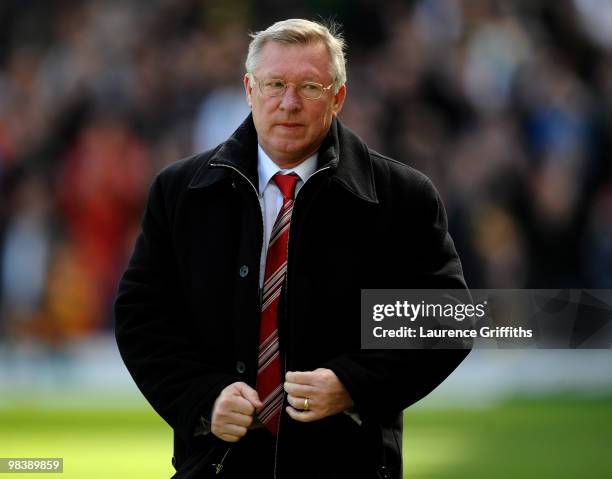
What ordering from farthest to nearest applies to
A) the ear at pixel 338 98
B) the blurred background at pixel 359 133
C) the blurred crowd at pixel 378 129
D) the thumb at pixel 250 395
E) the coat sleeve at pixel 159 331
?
the blurred crowd at pixel 378 129 < the blurred background at pixel 359 133 < the ear at pixel 338 98 < the coat sleeve at pixel 159 331 < the thumb at pixel 250 395

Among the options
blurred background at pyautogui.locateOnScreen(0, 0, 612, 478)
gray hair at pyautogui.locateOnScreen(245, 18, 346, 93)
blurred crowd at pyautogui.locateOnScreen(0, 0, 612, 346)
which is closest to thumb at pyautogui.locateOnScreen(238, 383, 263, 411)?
gray hair at pyautogui.locateOnScreen(245, 18, 346, 93)

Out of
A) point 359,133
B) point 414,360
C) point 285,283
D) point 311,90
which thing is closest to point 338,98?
point 311,90

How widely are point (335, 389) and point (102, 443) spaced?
5.66 m

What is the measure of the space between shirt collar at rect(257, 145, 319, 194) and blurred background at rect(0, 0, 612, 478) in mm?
6614

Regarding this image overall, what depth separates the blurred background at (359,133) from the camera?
1159 cm

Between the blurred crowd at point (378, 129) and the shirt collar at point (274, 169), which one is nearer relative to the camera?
the shirt collar at point (274, 169)

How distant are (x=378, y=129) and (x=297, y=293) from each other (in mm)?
8788

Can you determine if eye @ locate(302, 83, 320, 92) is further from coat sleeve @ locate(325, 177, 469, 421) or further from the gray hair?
coat sleeve @ locate(325, 177, 469, 421)

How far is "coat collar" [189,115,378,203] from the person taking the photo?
4.17m

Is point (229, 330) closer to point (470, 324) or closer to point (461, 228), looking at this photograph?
point (470, 324)

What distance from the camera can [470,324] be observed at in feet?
13.7

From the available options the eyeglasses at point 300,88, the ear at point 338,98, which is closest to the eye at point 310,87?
the eyeglasses at point 300,88

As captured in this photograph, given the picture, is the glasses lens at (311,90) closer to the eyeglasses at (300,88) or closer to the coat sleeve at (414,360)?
the eyeglasses at (300,88)

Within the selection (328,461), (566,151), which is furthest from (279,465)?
(566,151)
